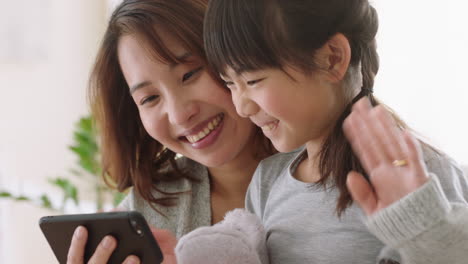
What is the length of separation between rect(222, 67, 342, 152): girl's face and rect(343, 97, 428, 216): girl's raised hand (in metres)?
0.16

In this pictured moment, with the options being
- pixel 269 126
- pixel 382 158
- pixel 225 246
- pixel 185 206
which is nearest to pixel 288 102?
pixel 269 126

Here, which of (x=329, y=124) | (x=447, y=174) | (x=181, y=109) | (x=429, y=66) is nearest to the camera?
(x=447, y=174)

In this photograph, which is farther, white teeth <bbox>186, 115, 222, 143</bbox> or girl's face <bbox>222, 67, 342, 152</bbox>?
white teeth <bbox>186, 115, 222, 143</bbox>

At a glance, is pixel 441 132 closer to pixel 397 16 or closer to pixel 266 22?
pixel 397 16

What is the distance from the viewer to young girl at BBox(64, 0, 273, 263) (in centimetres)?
131

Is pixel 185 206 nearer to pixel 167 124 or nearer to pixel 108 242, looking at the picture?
pixel 167 124

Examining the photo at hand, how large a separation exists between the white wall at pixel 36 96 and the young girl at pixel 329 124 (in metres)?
2.72

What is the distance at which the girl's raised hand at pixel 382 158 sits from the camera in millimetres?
738

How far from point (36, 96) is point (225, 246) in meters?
2.72

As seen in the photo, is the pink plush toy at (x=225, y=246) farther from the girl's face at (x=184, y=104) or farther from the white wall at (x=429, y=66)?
the white wall at (x=429, y=66)

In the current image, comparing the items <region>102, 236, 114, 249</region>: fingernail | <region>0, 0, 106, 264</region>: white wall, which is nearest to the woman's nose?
<region>102, 236, 114, 249</region>: fingernail

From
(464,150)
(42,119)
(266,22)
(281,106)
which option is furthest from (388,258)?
(42,119)

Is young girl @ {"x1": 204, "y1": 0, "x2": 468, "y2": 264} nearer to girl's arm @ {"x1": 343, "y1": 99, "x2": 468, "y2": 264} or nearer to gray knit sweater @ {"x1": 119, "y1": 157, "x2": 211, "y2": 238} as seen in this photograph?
girl's arm @ {"x1": 343, "y1": 99, "x2": 468, "y2": 264}

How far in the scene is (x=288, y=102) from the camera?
934 mm
